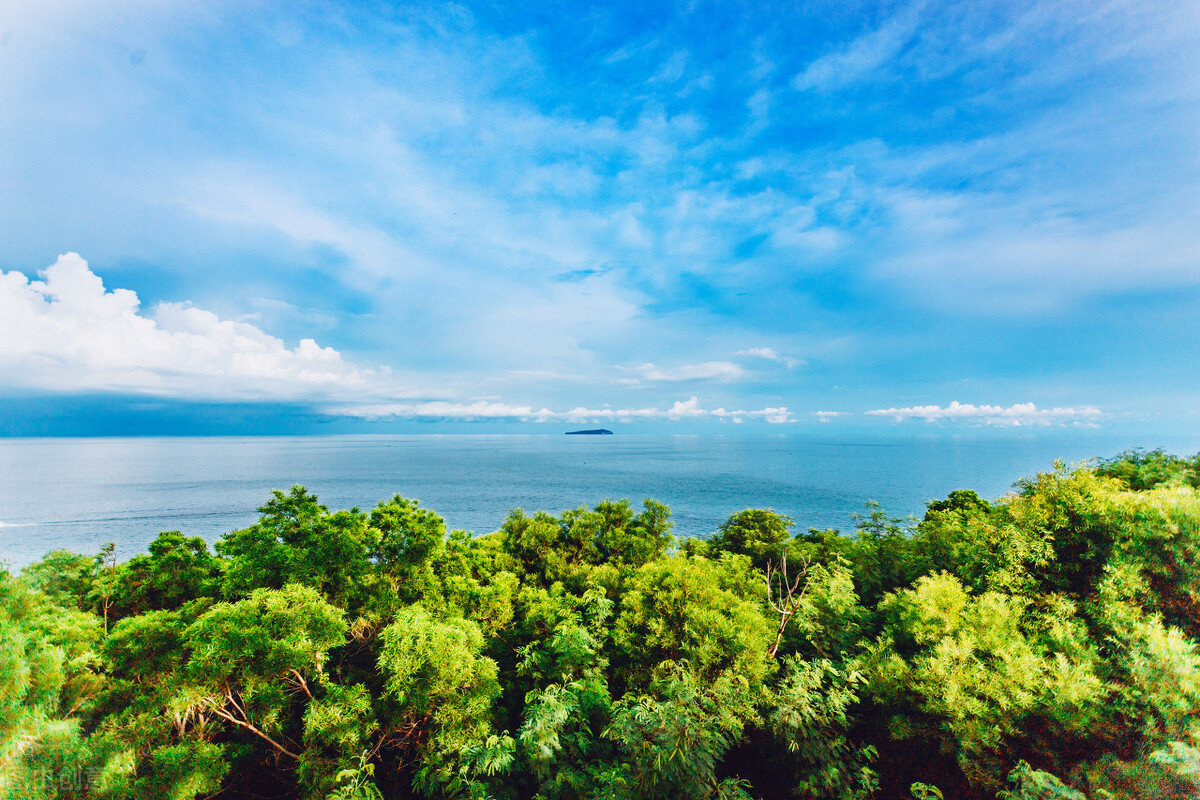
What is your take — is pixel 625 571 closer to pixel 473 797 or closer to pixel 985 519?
pixel 473 797

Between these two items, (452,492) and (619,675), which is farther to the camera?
(452,492)

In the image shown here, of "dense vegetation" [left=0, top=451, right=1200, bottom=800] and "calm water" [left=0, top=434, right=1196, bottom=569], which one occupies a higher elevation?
"dense vegetation" [left=0, top=451, right=1200, bottom=800]

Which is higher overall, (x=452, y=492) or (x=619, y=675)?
(x=619, y=675)

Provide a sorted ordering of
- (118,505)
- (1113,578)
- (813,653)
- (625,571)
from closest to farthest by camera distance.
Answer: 1. (1113,578)
2. (813,653)
3. (625,571)
4. (118,505)

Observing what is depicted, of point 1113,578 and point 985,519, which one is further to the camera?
point 985,519

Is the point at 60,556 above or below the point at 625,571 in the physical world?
above

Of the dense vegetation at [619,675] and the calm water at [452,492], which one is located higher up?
the dense vegetation at [619,675]

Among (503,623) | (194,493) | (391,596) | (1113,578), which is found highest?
(1113,578)

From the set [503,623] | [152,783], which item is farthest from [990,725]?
[152,783]
